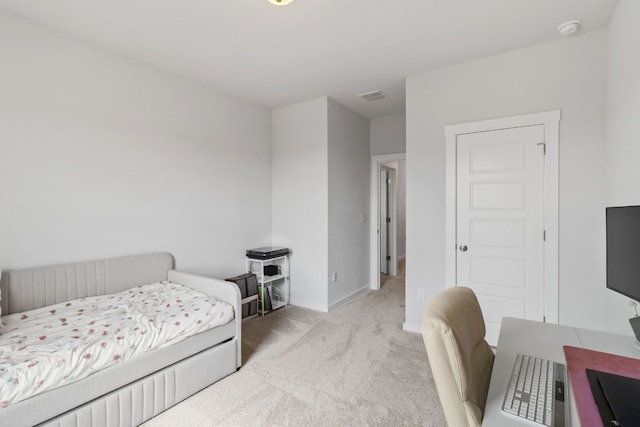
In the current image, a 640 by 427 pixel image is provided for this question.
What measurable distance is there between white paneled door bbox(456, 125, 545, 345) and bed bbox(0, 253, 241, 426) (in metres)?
2.24

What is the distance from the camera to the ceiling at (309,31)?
2068mm

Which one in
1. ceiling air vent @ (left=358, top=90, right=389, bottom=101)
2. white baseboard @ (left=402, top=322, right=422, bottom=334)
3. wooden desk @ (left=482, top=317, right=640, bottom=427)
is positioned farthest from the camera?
ceiling air vent @ (left=358, top=90, right=389, bottom=101)

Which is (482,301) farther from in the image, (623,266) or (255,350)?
(255,350)

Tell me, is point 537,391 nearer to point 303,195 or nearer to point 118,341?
point 118,341

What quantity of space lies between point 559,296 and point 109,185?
13.1ft

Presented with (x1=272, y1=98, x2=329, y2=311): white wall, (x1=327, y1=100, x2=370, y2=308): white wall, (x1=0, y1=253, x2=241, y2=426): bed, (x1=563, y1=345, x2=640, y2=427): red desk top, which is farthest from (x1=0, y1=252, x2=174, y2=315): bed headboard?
(x1=563, y1=345, x2=640, y2=427): red desk top

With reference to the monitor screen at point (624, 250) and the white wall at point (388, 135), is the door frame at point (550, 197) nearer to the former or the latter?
the monitor screen at point (624, 250)

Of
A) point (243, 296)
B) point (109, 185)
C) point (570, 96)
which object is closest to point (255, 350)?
point (243, 296)

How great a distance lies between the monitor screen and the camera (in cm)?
122

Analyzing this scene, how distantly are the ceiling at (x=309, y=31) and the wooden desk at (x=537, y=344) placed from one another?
2.08 m

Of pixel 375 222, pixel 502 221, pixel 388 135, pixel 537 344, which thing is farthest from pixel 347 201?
pixel 537 344

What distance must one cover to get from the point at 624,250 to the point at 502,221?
1.47 meters

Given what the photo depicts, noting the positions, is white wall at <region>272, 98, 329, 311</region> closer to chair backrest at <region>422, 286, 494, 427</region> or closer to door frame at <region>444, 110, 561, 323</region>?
door frame at <region>444, 110, 561, 323</region>

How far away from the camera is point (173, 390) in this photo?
2010mm
